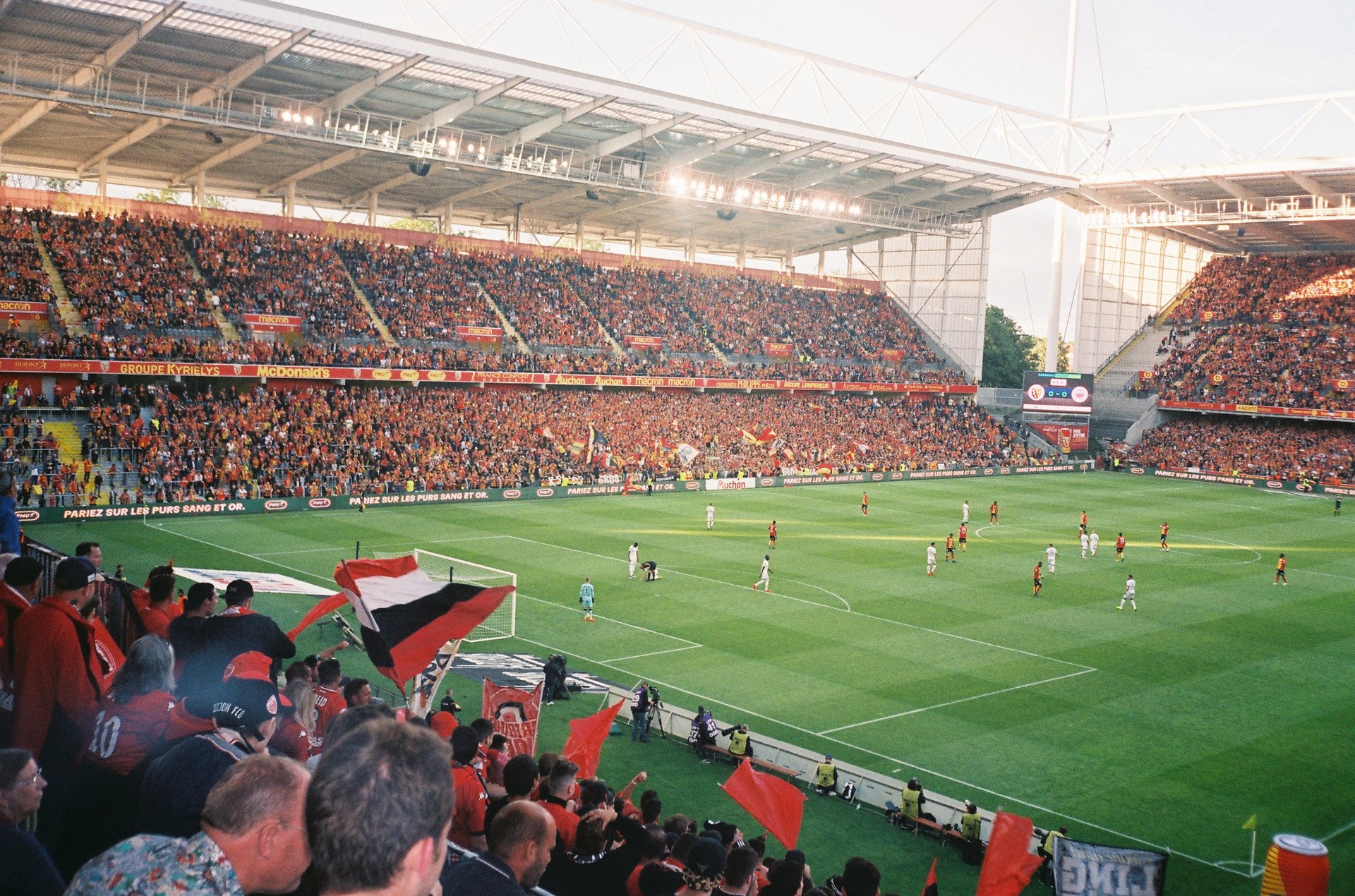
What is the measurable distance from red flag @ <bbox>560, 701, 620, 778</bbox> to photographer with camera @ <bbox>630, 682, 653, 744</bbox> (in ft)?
19.5

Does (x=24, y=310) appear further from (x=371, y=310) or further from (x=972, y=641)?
(x=972, y=641)

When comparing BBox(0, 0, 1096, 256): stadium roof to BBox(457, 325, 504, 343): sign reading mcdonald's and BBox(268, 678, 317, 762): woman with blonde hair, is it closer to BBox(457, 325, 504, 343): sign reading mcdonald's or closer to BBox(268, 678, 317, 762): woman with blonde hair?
BBox(457, 325, 504, 343): sign reading mcdonald's

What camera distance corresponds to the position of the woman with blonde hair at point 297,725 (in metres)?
7.89

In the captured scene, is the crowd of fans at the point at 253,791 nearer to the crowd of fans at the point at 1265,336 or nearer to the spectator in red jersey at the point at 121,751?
the spectator in red jersey at the point at 121,751

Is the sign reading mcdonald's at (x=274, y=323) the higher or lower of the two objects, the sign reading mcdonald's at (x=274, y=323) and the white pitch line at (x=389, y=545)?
the higher

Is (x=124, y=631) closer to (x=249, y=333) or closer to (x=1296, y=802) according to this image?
(x=1296, y=802)

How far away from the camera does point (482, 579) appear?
30125mm

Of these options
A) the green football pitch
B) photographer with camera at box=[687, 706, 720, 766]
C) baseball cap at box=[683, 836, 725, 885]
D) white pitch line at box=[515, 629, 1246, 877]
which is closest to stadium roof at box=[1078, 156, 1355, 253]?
the green football pitch

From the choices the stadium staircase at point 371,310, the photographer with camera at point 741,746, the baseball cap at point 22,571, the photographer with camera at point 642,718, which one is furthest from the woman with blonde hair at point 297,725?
the stadium staircase at point 371,310

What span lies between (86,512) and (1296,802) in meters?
38.2

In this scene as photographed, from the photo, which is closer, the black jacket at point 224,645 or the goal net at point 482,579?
the black jacket at point 224,645

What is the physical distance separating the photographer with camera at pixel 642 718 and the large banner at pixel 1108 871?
32.1ft

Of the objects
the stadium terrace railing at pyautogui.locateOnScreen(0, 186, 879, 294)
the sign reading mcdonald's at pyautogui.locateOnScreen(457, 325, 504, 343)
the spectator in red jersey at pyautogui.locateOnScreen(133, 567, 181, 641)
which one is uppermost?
the stadium terrace railing at pyautogui.locateOnScreen(0, 186, 879, 294)

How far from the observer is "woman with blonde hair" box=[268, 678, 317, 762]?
7895mm
